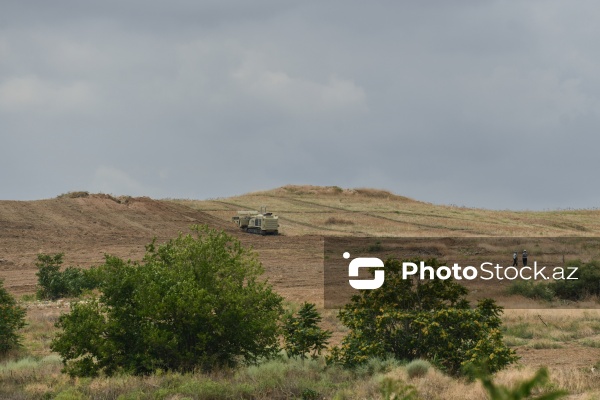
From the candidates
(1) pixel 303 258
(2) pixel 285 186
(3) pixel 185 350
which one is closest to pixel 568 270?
(1) pixel 303 258

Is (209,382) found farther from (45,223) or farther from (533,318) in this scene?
(45,223)

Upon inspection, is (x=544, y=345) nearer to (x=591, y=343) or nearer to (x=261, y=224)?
(x=591, y=343)

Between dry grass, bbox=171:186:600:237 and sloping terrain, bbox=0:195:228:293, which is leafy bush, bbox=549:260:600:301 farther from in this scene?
dry grass, bbox=171:186:600:237

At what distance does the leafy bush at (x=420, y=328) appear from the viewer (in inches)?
617

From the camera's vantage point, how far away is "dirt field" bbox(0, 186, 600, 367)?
42000 millimetres

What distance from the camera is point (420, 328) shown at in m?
16.2

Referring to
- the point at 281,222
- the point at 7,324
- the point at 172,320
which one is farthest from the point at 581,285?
the point at 281,222

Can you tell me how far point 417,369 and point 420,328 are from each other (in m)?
1.79

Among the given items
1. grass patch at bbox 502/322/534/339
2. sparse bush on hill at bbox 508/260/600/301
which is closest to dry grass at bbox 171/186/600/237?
sparse bush on hill at bbox 508/260/600/301

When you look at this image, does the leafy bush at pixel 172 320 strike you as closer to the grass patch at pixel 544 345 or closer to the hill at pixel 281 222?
the grass patch at pixel 544 345
